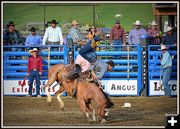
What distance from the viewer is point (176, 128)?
407 inches

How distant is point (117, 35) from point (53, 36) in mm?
1872

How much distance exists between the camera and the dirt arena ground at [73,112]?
1385 centimetres

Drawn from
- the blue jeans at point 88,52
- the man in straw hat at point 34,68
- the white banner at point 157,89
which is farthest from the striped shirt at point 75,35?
the blue jeans at point 88,52

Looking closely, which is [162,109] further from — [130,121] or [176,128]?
[176,128]

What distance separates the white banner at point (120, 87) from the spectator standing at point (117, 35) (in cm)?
113

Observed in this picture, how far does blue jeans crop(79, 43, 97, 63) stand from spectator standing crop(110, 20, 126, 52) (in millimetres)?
4779

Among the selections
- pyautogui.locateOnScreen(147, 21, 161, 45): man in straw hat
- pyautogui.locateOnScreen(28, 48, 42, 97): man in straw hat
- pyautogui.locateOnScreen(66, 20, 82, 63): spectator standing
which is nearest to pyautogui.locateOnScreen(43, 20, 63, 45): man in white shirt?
pyautogui.locateOnScreen(66, 20, 82, 63): spectator standing

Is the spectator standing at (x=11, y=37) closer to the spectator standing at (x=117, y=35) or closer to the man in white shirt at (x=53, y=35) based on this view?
the man in white shirt at (x=53, y=35)

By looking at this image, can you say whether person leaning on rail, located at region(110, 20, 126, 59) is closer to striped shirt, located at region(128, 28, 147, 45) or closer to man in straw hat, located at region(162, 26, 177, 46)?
striped shirt, located at region(128, 28, 147, 45)

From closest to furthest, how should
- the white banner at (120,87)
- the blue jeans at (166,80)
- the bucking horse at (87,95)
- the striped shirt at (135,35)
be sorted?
the bucking horse at (87,95)
the blue jeans at (166,80)
the white banner at (120,87)
the striped shirt at (135,35)

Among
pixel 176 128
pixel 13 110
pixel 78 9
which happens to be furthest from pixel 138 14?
pixel 176 128

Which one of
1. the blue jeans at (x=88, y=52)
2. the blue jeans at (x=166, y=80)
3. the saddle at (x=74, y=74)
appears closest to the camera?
the saddle at (x=74, y=74)

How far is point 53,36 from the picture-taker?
1980 cm

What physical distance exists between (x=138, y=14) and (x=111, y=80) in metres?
8.74
